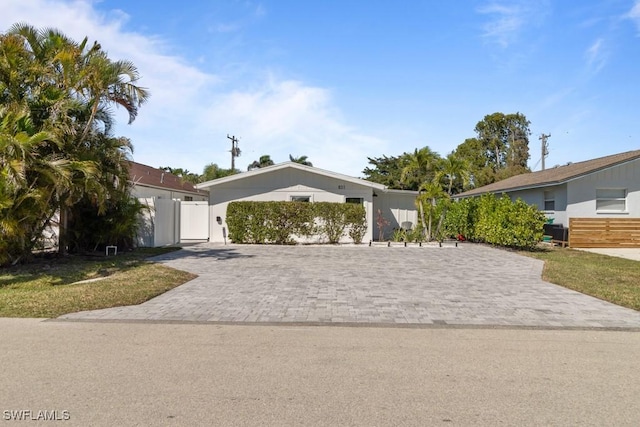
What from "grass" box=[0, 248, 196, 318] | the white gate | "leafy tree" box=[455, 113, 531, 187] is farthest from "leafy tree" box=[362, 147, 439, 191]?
"grass" box=[0, 248, 196, 318]

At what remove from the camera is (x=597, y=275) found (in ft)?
36.1

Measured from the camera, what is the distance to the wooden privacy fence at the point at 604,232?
63.1 ft

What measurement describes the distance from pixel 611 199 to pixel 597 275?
12013 mm

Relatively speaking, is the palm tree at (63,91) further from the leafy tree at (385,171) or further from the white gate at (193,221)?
the leafy tree at (385,171)

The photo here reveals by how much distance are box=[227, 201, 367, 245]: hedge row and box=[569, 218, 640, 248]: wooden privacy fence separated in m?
9.36

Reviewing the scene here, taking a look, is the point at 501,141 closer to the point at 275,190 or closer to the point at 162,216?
the point at 275,190

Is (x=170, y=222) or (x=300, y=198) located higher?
(x=300, y=198)

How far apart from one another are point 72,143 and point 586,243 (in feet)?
65.5

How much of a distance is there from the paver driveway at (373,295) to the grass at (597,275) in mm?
380

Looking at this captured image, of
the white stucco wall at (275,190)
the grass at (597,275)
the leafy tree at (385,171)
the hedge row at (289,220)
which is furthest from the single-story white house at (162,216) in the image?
the leafy tree at (385,171)

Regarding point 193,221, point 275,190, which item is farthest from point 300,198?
point 193,221

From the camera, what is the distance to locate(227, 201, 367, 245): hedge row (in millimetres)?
18891

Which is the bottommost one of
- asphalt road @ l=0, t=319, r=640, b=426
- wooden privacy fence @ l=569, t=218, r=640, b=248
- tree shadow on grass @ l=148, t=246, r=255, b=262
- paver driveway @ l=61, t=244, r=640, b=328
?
asphalt road @ l=0, t=319, r=640, b=426

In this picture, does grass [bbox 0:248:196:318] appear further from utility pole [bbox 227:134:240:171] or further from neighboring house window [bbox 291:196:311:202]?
utility pole [bbox 227:134:240:171]
